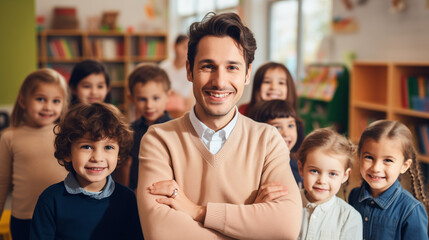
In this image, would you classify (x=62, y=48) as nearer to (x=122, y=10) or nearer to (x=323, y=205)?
(x=122, y=10)

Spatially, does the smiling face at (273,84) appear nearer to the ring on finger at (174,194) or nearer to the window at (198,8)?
the ring on finger at (174,194)

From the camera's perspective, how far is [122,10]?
28.2 ft

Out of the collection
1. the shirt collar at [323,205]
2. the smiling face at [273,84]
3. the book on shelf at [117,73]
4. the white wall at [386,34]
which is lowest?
the shirt collar at [323,205]

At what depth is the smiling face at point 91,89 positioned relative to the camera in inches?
113

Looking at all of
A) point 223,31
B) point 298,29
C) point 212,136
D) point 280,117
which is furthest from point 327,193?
point 298,29

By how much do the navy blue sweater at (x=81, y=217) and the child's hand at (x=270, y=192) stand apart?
501 mm

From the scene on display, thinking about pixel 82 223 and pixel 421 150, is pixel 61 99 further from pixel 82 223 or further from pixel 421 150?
pixel 421 150

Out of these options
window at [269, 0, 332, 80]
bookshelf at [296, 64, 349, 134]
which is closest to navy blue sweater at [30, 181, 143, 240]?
bookshelf at [296, 64, 349, 134]

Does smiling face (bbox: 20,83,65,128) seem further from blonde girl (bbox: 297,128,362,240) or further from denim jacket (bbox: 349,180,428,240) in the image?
denim jacket (bbox: 349,180,428,240)

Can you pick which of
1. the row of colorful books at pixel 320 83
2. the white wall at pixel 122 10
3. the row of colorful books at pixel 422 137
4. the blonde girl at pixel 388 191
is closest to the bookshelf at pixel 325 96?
the row of colorful books at pixel 320 83

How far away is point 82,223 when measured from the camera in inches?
62.6

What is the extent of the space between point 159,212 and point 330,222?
0.64 m

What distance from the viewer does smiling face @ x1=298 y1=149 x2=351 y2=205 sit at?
1.64m

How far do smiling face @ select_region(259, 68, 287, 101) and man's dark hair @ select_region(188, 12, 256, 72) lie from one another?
1105 millimetres
